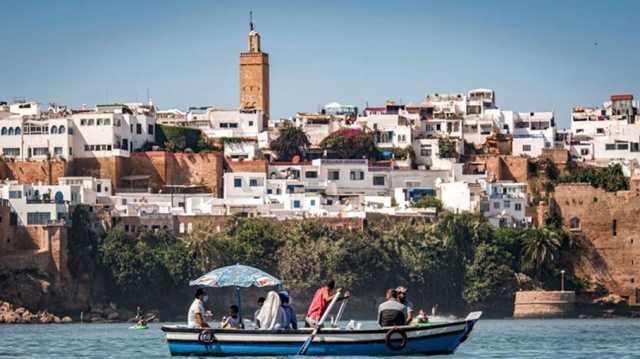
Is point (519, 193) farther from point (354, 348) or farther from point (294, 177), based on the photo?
point (354, 348)

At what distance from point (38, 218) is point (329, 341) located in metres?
45.3

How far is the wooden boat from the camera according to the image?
49.6 meters

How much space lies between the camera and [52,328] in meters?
80.1

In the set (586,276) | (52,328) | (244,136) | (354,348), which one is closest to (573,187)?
(586,276)

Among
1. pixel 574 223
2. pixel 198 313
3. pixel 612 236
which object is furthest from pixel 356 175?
pixel 198 313

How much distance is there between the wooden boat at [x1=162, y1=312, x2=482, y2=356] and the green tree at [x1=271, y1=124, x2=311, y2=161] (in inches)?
2496

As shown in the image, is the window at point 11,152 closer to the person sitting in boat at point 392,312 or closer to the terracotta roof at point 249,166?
the terracotta roof at point 249,166

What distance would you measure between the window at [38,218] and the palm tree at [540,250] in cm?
2181

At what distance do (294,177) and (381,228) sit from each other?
1156 centimetres

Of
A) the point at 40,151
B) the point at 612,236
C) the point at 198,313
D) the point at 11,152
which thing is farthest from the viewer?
the point at 11,152

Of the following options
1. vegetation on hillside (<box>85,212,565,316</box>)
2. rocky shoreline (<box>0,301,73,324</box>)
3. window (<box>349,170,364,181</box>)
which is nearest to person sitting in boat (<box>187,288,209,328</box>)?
rocky shoreline (<box>0,301,73,324</box>)

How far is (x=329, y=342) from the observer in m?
49.7

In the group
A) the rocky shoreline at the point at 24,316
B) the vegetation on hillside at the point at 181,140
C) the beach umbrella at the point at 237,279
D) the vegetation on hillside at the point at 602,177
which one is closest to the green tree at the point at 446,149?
the vegetation on hillside at the point at 602,177

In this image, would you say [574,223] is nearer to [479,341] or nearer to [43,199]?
[43,199]
